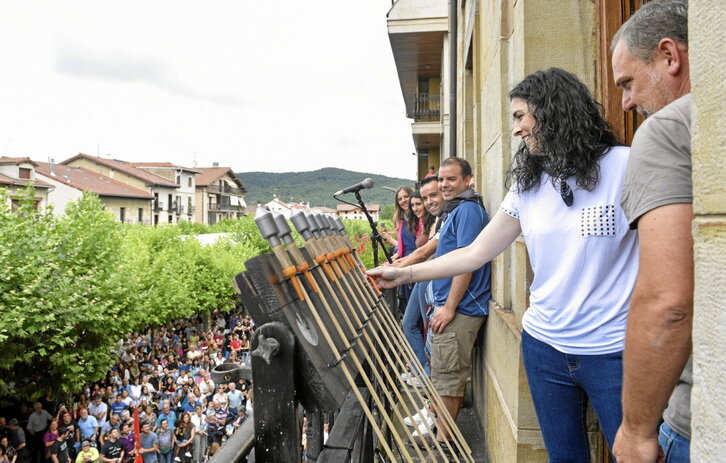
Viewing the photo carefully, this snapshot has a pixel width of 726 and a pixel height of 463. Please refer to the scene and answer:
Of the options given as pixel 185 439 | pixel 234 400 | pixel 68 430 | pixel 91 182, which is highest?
pixel 91 182

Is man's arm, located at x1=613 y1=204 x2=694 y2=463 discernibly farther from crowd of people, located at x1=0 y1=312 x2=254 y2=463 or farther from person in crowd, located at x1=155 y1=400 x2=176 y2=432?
person in crowd, located at x1=155 y1=400 x2=176 y2=432

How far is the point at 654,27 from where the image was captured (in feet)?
4.86

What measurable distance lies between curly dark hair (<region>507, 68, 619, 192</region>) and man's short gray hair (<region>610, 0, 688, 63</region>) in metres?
0.53

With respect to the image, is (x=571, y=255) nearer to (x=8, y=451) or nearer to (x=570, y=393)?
(x=570, y=393)

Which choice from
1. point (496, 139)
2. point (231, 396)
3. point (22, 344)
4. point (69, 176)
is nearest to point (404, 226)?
point (496, 139)

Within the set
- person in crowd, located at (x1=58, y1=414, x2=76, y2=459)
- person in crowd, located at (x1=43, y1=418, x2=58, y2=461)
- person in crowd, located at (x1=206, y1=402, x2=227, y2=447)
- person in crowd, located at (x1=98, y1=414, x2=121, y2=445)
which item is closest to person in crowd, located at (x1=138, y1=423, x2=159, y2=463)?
person in crowd, located at (x1=98, y1=414, x2=121, y2=445)

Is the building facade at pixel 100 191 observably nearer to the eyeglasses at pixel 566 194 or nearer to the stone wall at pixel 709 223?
the eyeglasses at pixel 566 194

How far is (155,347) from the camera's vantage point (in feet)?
91.7

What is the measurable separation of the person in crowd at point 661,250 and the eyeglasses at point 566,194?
0.54 metres

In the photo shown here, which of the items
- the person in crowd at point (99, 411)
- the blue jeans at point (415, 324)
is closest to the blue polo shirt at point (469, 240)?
the blue jeans at point (415, 324)

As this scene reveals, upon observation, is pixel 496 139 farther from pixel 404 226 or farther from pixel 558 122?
pixel 404 226

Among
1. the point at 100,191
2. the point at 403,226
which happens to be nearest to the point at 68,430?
the point at 403,226

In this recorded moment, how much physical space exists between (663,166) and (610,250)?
71 centimetres

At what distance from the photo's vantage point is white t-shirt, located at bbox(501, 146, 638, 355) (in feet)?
6.27
